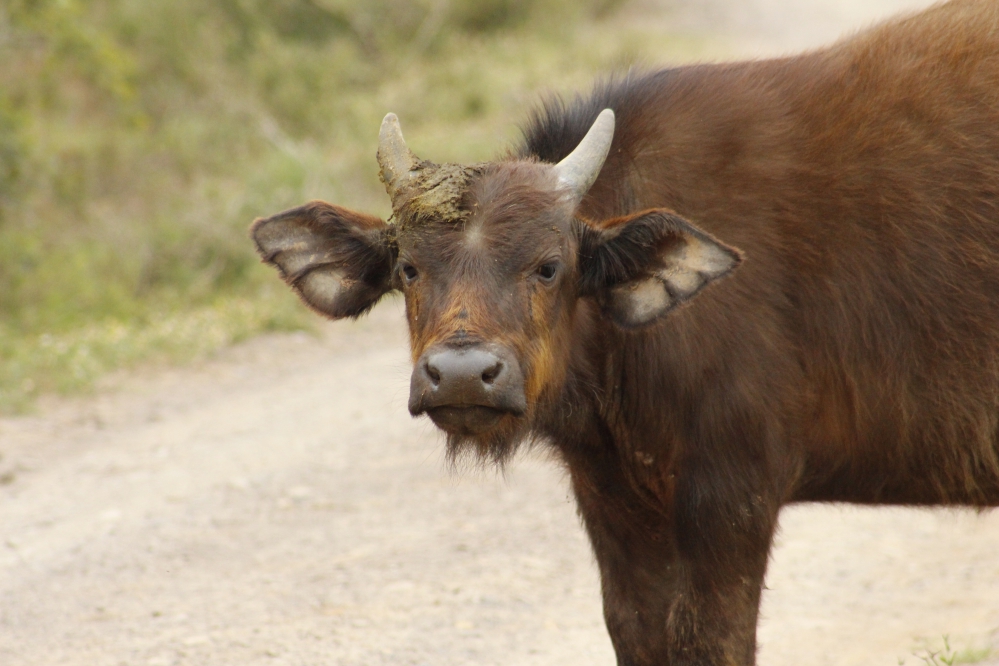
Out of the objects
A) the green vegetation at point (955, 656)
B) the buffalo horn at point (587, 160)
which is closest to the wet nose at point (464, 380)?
the buffalo horn at point (587, 160)

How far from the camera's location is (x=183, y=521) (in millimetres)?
6867

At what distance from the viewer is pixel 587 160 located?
409 centimetres

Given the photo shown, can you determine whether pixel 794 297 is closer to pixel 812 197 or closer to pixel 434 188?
pixel 812 197

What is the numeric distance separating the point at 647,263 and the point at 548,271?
1.15 ft

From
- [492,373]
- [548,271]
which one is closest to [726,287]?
[548,271]

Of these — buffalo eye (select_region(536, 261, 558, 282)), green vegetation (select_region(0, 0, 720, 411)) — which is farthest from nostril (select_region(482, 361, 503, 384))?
green vegetation (select_region(0, 0, 720, 411))

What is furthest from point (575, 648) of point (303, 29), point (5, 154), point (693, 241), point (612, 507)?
point (303, 29)

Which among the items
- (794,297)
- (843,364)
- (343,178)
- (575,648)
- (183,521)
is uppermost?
(343,178)

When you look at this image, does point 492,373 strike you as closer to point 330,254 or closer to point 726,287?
point 726,287

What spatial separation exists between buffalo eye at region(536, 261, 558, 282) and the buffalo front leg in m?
0.87

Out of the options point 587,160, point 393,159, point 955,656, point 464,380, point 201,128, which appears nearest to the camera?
point 464,380

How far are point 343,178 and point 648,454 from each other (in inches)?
444

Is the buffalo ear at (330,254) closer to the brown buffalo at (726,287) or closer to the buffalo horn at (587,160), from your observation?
the brown buffalo at (726,287)

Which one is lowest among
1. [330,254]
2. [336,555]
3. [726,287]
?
[336,555]
